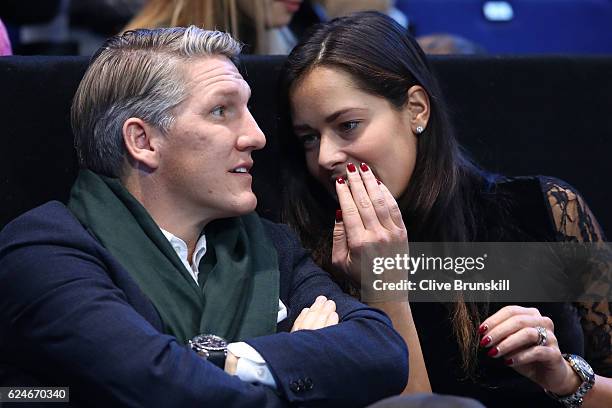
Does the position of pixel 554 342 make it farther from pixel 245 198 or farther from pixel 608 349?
pixel 245 198

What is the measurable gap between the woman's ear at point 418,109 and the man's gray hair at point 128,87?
1.70 ft

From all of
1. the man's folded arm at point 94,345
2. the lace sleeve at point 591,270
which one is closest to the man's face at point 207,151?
the man's folded arm at point 94,345

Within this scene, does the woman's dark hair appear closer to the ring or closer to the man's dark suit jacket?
the ring

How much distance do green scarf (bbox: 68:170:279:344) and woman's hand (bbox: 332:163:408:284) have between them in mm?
210

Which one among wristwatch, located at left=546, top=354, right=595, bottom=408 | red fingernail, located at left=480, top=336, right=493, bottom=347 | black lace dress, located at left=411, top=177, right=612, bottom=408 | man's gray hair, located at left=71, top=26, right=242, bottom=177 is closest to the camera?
man's gray hair, located at left=71, top=26, right=242, bottom=177

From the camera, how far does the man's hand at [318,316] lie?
7.30ft

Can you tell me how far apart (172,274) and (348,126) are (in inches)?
25.4

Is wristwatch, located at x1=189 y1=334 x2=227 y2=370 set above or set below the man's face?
below

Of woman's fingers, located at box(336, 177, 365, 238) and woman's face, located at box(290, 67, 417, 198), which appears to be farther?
woman's face, located at box(290, 67, 417, 198)

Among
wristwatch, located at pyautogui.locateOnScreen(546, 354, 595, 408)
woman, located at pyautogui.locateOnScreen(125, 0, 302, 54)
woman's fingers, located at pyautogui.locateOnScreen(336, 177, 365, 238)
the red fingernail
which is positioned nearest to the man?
woman's fingers, located at pyautogui.locateOnScreen(336, 177, 365, 238)

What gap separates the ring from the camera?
8.24 ft

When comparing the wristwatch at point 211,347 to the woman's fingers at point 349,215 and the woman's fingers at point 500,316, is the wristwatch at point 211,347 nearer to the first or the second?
the woman's fingers at point 349,215

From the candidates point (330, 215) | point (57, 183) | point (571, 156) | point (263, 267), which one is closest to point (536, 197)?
point (571, 156)

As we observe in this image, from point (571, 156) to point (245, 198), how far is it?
3.67 feet
